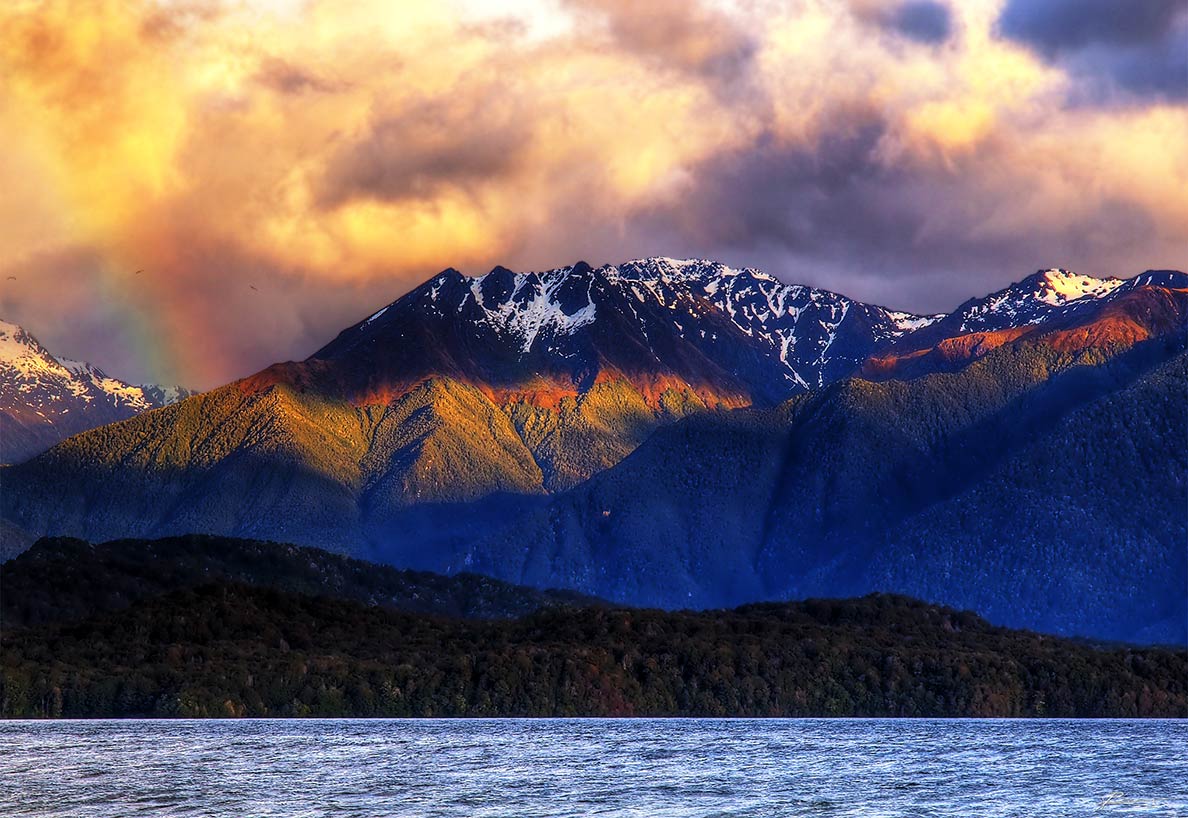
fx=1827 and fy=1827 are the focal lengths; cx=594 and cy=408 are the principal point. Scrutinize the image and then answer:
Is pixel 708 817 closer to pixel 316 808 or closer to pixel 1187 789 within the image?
pixel 316 808

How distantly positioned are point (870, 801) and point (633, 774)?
35.0 meters

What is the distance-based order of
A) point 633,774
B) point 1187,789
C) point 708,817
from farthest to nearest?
point 633,774 → point 1187,789 → point 708,817

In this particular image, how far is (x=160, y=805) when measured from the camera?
149250 mm

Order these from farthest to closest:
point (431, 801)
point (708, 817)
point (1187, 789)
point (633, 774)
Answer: point (633, 774), point (1187, 789), point (431, 801), point (708, 817)

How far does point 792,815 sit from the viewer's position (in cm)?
14612

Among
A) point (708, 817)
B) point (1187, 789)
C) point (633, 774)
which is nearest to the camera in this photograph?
point (708, 817)

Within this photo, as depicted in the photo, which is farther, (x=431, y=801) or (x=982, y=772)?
(x=982, y=772)

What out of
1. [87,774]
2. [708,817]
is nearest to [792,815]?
[708,817]

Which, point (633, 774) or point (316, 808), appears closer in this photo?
point (316, 808)

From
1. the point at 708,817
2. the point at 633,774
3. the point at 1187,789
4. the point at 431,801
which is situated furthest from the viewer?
the point at 633,774

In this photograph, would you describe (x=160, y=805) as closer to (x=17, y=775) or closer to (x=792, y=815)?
(x=17, y=775)

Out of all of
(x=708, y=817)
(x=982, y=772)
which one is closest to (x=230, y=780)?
(x=708, y=817)

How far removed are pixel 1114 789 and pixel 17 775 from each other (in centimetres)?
10501

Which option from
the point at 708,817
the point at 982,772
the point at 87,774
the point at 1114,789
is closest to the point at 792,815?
the point at 708,817
